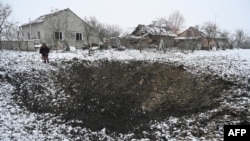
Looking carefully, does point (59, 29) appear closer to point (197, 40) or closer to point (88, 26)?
point (88, 26)

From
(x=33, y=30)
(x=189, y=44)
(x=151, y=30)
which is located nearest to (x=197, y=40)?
(x=189, y=44)

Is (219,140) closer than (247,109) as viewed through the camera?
Yes

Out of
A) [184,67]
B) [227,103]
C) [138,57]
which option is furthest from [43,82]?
[227,103]

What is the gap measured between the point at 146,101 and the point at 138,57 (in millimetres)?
6107

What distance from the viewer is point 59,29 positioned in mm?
29047

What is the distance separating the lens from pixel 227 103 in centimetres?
1047

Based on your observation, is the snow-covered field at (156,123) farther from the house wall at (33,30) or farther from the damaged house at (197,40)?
the damaged house at (197,40)

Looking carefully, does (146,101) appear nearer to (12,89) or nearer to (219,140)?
(219,140)

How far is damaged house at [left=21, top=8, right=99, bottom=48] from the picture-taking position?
93.5ft

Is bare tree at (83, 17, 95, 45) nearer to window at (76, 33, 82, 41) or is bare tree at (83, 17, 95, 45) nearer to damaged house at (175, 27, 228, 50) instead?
window at (76, 33, 82, 41)

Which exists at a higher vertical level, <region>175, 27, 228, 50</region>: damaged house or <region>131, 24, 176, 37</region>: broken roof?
<region>131, 24, 176, 37</region>: broken roof

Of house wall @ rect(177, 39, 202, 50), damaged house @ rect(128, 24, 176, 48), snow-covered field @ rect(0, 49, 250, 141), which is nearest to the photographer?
snow-covered field @ rect(0, 49, 250, 141)

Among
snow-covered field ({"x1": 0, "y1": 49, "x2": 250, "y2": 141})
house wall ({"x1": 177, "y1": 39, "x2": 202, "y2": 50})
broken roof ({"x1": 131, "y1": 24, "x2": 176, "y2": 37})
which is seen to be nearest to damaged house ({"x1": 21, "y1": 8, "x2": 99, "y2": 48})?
broken roof ({"x1": 131, "y1": 24, "x2": 176, "y2": 37})

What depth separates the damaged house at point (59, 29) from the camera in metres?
28.5
